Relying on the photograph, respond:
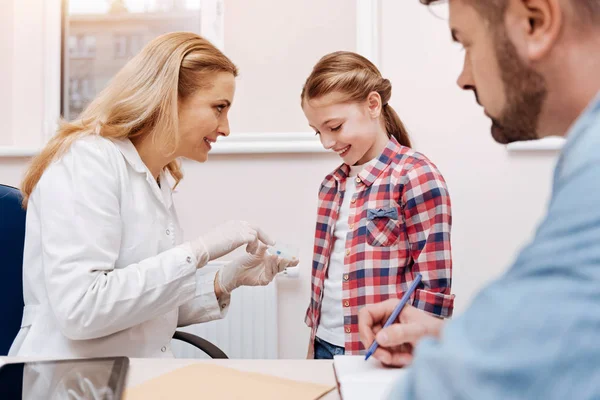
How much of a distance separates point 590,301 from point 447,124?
1615 mm

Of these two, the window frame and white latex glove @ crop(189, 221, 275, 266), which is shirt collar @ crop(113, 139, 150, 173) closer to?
white latex glove @ crop(189, 221, 275, 266)

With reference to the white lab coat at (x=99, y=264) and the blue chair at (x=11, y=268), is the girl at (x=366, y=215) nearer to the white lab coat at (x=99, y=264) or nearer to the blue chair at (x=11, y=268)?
the blue chair at (x=11, y=268)

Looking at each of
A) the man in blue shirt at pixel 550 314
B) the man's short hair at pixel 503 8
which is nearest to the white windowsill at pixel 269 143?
the man's short hair at pixel 503 8

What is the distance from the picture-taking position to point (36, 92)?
6.23 ft

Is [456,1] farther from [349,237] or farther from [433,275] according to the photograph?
[349,237]

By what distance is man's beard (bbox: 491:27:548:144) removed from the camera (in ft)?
1.43

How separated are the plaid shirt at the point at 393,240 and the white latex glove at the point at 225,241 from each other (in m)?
0.24

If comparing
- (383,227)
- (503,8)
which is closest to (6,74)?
(383,227)

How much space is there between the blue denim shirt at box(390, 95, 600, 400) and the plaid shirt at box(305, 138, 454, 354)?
0.96 metres

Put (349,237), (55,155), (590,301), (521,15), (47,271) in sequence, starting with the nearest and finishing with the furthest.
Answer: (590,301) < (521,15) < (47,271) < (55,155) < (349,237)

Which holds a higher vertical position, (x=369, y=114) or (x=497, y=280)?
(x=369, y=114)

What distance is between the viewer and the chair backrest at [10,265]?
4.12ft

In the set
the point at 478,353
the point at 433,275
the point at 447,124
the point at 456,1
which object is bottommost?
the point at 433,275

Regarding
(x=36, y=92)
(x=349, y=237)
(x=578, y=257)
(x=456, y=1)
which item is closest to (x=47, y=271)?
(x=349, y=237)
